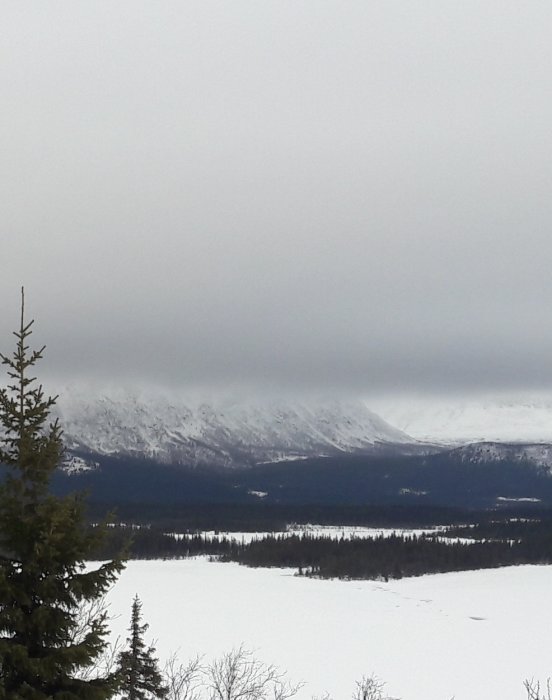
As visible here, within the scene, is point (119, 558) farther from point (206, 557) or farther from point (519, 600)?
point (206, 557)

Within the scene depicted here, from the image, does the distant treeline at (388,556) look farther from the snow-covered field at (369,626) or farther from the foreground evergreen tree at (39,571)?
the foreground evergreen tree at (39,571)

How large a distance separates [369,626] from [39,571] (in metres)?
81.9

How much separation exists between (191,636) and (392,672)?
2276 centimetres

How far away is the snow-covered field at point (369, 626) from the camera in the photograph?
61656mm

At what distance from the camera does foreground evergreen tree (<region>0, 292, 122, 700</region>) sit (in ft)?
36.7

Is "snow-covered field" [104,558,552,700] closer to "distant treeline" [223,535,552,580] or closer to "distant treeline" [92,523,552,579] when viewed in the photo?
"distant treeline" [223,535,552,580]

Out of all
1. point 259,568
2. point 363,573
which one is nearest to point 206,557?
point 259,568

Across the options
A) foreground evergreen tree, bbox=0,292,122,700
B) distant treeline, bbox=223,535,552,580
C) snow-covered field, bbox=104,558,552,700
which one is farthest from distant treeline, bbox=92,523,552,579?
foreground evergreen tree, bbox=0,292,122,700

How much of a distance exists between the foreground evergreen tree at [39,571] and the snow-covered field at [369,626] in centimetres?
4216

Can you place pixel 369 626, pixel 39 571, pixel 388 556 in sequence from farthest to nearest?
pixel 388 556
pixel 369 626
pixel 39 571

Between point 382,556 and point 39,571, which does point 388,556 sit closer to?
point 382,556

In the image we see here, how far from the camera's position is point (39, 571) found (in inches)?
451

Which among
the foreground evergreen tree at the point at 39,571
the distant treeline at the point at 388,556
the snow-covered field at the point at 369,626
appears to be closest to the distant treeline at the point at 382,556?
the distant treeline at the point at 388,556

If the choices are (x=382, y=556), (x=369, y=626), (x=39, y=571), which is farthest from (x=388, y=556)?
(x=39, y=571)
